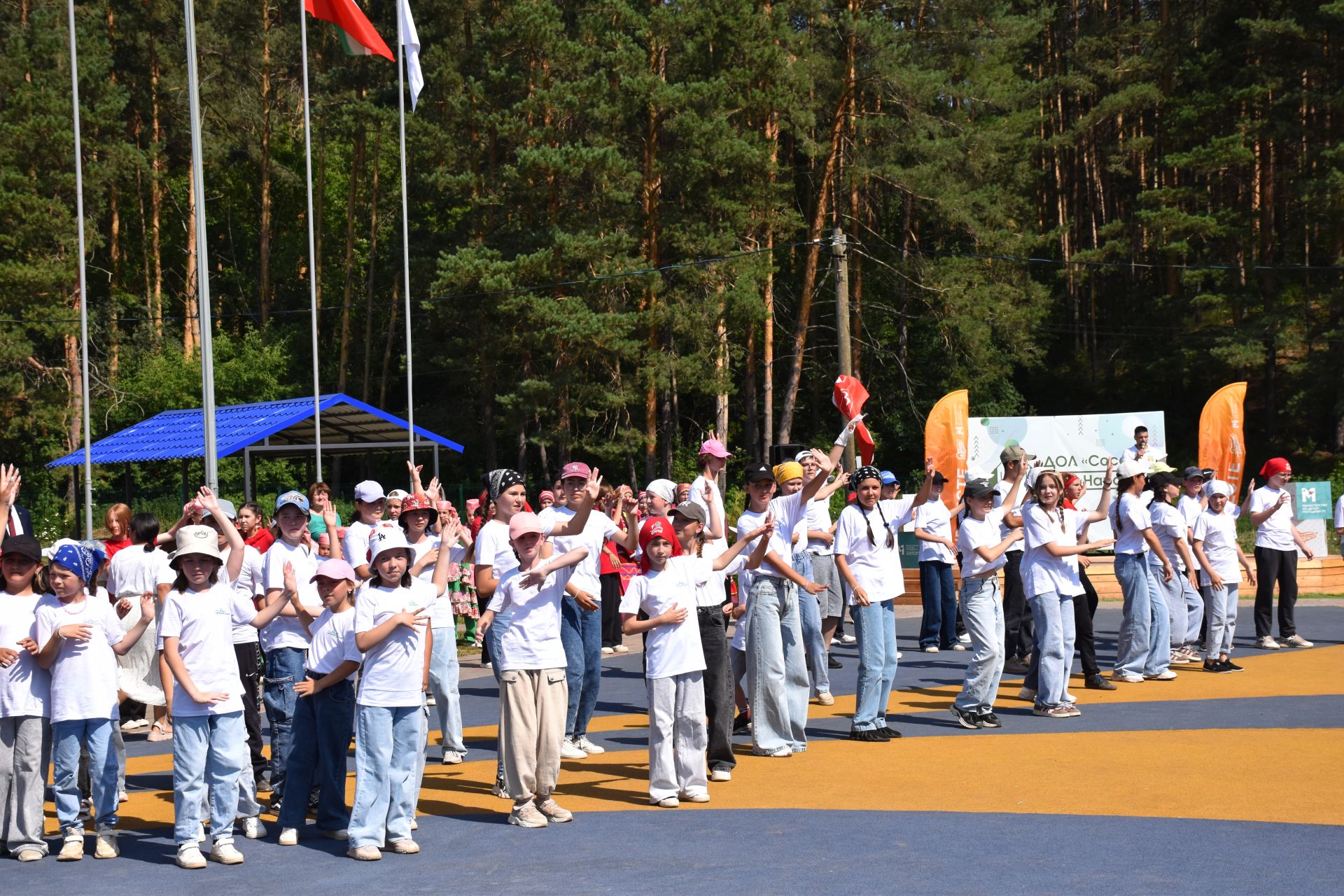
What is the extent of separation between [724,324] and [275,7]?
2085 cm

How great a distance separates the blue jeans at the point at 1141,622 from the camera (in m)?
11.9

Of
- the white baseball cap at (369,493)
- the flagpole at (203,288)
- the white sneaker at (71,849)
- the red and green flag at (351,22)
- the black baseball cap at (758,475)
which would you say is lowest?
the white sneaker at (71,849)

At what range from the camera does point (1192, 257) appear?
41219 millimetres

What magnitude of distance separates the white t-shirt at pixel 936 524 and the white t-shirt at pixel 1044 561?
4.08 metres

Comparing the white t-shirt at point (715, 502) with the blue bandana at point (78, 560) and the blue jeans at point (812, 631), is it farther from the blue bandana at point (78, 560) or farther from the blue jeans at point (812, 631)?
the blue bandana at point (78, 560)

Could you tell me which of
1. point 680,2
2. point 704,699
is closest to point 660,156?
point 680,2

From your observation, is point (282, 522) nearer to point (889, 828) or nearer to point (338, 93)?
point (889, 828)

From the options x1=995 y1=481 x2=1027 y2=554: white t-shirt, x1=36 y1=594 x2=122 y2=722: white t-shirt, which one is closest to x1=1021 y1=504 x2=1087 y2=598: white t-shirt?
x1=995 y1=481 x2=1027 y2=554: white t-shirt

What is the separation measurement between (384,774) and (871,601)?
4.07 meters

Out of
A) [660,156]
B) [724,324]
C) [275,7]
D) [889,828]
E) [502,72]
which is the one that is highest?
[275,7]

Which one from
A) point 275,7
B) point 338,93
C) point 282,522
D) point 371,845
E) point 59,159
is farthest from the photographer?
point 275,7

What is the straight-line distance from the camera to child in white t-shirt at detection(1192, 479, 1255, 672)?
1265cm

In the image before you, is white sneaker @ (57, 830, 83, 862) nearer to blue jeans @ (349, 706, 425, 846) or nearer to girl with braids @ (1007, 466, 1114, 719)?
blue jeans @ (349, 706, 425, 846)

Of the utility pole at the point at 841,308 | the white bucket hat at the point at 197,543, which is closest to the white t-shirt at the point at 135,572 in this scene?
the white bucket hat at the point at 197,543
